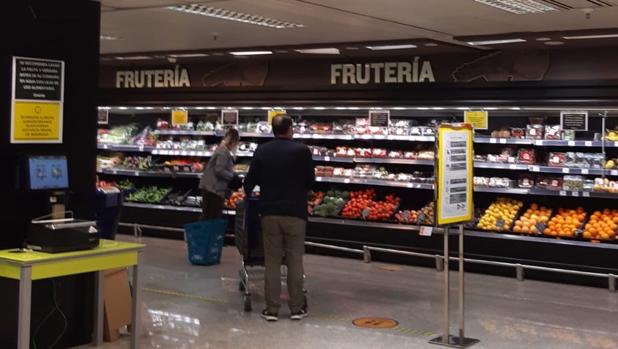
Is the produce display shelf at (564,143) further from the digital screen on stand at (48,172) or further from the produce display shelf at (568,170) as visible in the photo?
the digital screen on stand at (48,172)

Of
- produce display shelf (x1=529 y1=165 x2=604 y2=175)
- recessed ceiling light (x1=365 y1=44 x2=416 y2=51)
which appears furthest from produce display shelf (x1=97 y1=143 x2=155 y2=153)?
produce display shelf (x1=529 y1=165 x2=604 y2=175)

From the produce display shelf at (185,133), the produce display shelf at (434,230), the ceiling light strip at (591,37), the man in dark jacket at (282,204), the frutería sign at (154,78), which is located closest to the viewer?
the man in dark jacket at (282,204)

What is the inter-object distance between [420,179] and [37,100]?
5.65 metres

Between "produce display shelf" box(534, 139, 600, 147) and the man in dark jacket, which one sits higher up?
"produce display shelf" box(534, 139, 600, 147)

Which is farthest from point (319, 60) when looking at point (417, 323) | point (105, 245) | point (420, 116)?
point (105, 245)

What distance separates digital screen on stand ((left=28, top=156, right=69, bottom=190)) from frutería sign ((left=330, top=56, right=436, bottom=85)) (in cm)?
497

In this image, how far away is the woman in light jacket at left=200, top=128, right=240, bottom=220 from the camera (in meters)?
9.45

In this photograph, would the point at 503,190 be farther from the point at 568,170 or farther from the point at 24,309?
the point at 24,309

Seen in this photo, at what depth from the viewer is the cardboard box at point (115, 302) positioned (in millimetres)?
6062

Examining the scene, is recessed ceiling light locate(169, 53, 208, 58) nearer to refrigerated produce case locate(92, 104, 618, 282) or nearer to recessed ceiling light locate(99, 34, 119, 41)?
refrigerated produce case locate(92, 104, 618, 282)

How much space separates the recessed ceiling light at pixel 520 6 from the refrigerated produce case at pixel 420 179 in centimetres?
220

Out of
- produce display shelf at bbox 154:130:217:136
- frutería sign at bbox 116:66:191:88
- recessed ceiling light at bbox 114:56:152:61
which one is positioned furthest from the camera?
produce display shelf at bbox 154:130:217:136

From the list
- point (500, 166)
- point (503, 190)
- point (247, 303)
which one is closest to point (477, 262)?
point (503, 190)

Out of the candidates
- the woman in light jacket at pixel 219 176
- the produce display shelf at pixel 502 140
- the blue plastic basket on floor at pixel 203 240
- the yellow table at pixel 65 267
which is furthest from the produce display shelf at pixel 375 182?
the yellow table at pixel 65 267
